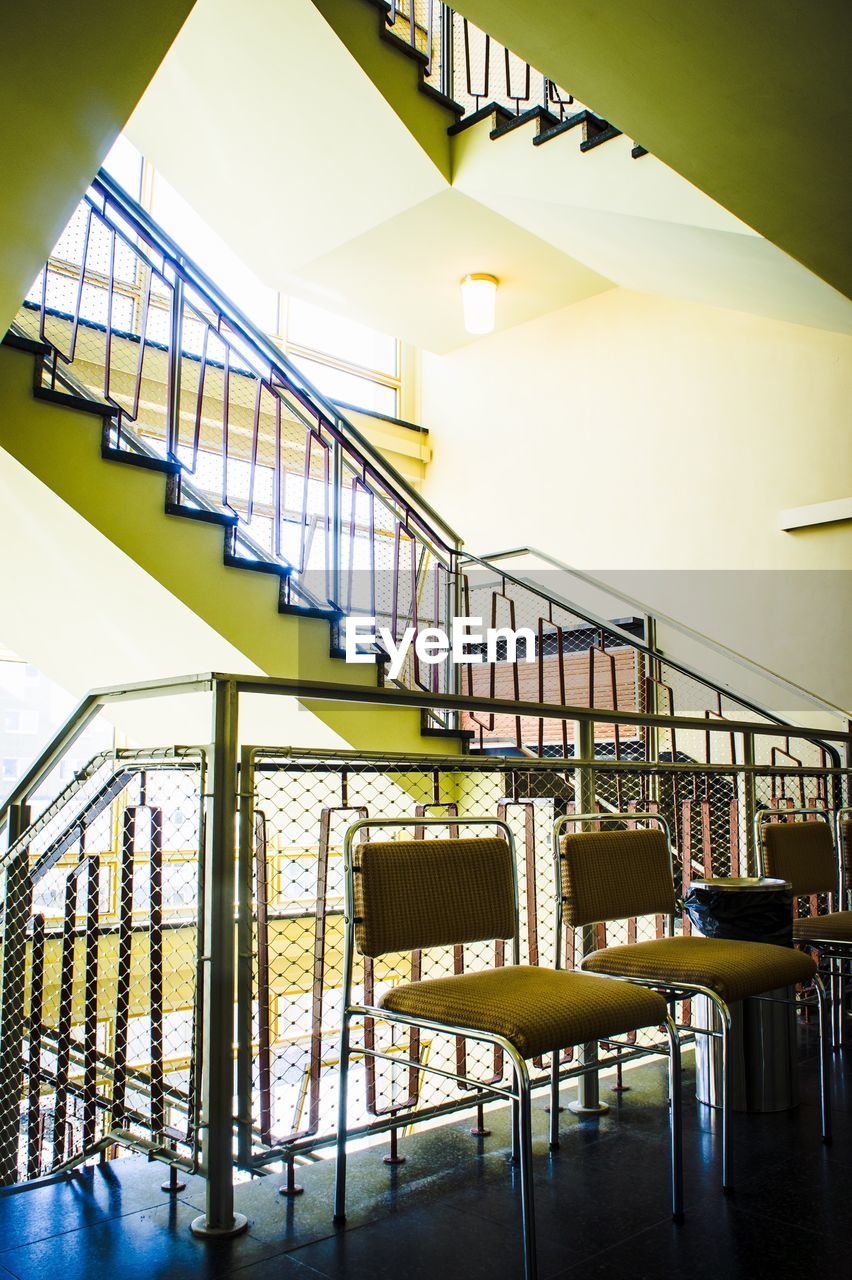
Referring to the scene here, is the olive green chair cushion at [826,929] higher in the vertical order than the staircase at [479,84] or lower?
lower

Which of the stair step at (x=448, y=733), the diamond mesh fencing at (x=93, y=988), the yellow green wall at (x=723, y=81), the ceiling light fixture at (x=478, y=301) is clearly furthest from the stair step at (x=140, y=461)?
the ceiling light fixture at (x=478, y=301)

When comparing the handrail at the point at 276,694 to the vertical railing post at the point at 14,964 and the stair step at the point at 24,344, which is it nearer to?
the vertical railing post at the point at 14,964

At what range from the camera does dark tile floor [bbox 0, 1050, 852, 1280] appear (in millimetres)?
1622

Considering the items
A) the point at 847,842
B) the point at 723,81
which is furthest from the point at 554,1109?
the point at 723,81

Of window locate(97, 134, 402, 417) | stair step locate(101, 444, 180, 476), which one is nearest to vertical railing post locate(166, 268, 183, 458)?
stair step locate(101, 444, 180, 476)

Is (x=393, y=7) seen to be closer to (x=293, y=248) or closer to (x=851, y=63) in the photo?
(x=293, y=248)

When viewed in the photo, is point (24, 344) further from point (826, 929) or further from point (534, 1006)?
point (826, 929)

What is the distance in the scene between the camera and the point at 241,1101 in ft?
5.91

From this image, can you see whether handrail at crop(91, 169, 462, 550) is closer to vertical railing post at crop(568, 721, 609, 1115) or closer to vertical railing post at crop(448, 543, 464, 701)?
vertical railing post at crop(448, 543, 464, 701)

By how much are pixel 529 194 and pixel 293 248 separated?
2.08 m

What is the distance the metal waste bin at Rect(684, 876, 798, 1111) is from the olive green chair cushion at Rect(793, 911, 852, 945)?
0.14 meters

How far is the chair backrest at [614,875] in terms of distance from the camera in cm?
222

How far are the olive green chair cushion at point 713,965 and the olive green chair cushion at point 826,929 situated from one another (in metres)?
0.47

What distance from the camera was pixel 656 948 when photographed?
2215 millimetres
